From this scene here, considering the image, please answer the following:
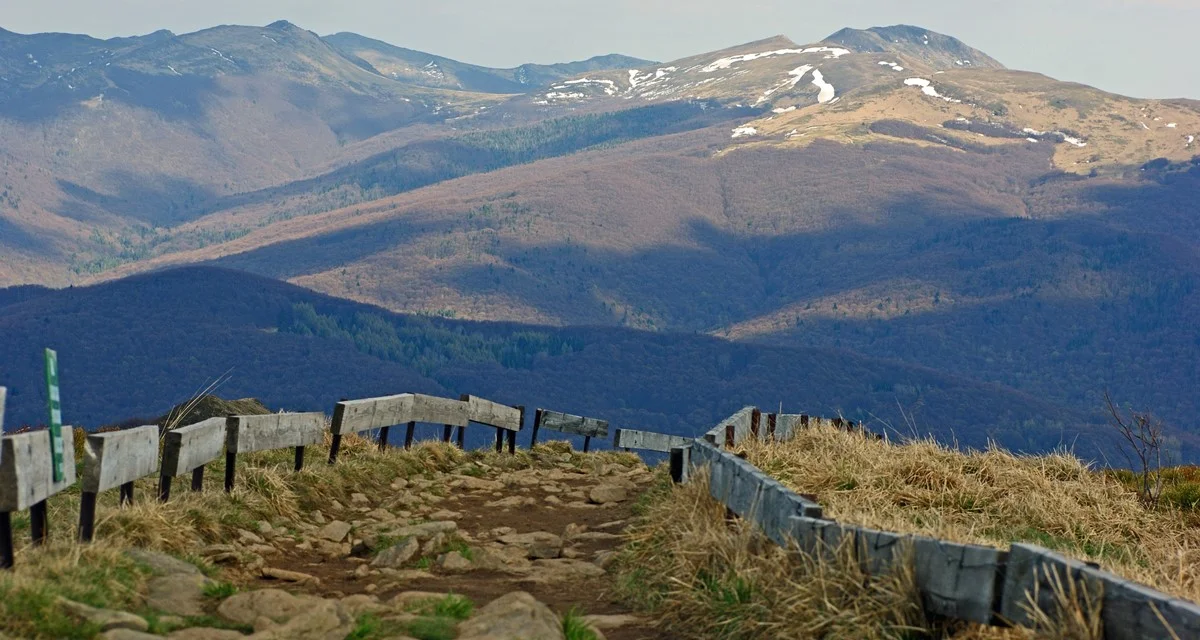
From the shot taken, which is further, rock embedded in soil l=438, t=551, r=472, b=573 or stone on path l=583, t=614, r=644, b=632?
rock embedded in soil l=438, t=551, r=472, b=573

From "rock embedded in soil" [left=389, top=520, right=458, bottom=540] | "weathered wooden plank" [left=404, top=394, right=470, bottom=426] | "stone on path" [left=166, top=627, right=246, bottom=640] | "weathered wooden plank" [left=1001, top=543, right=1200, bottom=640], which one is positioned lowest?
"weathered wooden plank" [left=404, top=394, right=470, bottom=426]

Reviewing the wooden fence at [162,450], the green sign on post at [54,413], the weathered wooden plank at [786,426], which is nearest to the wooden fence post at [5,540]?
the wooden fence at [162,450]

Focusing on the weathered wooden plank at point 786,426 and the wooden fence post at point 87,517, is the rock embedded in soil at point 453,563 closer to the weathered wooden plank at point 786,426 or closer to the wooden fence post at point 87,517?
the wooden fence post at point 87,517

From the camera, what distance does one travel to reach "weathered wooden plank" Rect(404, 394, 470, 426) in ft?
61.4

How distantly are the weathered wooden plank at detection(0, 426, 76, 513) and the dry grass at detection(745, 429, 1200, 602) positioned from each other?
17.9 ft

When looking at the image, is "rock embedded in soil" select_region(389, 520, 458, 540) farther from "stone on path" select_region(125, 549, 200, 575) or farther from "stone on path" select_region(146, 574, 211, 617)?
"stone on path" select_region(146, 574, 211, 617)

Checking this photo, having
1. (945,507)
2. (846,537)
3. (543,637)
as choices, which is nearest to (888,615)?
(846,537)

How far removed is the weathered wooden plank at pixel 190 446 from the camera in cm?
1139

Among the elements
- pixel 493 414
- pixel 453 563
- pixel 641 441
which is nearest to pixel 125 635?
pixel 453 563

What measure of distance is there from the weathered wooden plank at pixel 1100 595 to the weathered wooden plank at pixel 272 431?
7933 mm

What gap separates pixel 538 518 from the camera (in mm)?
14445

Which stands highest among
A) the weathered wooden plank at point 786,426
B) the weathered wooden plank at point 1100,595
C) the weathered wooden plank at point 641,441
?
the weathered wooden plank at point 1100,595

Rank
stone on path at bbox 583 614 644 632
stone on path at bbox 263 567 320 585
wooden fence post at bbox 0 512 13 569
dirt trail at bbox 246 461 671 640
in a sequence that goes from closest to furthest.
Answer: wooden fence post at bbox 0 512 13 569 → stone on path at bbox 583 614 644 632 → dirt trail at bbox 246 461 671 640 → stone on path at bbox 263 567 320 585

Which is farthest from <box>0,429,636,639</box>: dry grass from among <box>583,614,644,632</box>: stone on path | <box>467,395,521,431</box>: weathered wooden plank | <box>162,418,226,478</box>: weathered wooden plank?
<box>583,614,644,632</box>: stone on path
